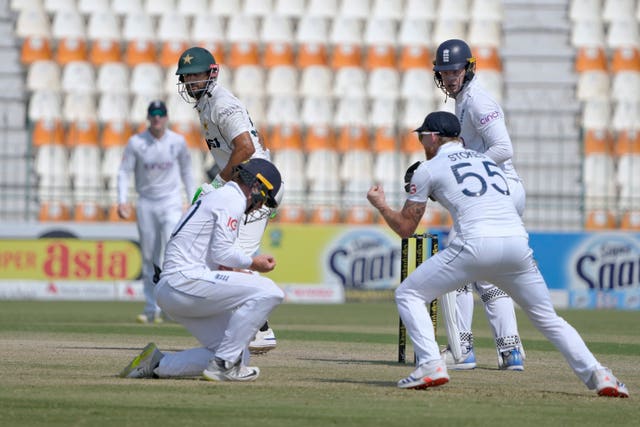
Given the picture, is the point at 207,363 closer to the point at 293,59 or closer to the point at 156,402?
the point at 156,402

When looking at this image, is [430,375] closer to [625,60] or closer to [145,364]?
[145,364]

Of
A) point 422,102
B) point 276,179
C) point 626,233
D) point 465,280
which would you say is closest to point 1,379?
point 276,179

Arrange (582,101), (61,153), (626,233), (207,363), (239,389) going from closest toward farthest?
(239,389), (207,363), (626,233), (61,153), (582,101)

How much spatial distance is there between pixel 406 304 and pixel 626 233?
1296cm

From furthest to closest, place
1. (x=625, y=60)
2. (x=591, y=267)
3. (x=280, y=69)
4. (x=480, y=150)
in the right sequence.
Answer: (x=625, y=60), (x=280, y=69), (x=591, y=267), (x=480, y=150)

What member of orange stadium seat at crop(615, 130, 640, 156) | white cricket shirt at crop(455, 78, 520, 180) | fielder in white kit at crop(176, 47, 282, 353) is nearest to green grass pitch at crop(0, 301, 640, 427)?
fielder in white kit at crop(176, 47, 282, 353)

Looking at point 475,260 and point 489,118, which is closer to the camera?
point 475,260

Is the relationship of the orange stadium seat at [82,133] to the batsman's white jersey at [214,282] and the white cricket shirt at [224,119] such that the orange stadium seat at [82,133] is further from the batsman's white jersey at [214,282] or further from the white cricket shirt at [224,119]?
the batsman's white jersey at [214,282]

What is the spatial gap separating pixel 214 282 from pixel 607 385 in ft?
8.15

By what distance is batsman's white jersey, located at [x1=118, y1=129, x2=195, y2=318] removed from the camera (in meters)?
14.0

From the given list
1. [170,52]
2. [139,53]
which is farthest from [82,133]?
[170,52]

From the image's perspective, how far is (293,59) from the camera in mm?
24312

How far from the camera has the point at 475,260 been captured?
7.35 m

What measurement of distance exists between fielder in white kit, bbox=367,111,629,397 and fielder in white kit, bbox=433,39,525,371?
61.7 inches
